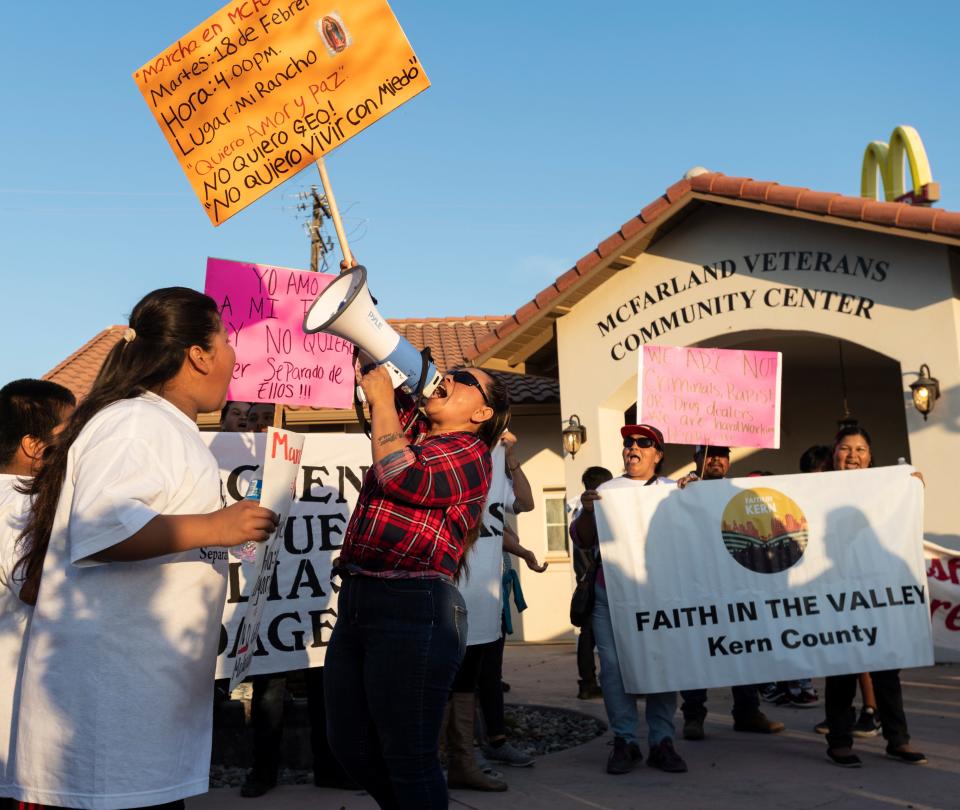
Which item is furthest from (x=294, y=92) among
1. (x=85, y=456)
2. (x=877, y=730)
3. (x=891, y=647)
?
(x=877, y=730)

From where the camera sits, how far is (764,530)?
5.87 m

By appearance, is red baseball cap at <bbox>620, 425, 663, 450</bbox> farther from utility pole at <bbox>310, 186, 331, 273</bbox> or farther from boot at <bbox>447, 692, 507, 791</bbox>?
utility pole at <bbox>310, 186, 331, 273</bbox>

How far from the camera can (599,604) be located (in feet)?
19.0

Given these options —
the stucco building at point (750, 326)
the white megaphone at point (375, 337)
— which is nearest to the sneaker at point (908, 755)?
the white megaphone at point (375, 337)

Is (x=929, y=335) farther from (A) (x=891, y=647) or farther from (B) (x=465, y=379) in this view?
(B) (x=465, y=379)

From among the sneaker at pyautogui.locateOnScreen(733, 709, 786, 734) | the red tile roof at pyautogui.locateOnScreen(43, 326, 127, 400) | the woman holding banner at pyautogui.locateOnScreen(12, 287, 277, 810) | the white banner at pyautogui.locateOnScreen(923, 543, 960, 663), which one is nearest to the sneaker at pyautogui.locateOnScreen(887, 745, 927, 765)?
the white banner at pyautogui.locateOnScreen(923, 543, 960, 663)

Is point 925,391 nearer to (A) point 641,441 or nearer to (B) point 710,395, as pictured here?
(B) point 710,395

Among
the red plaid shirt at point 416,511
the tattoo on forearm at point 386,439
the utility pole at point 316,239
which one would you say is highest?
the utility pole at point 316,239

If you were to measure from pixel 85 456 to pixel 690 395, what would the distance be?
18.8 feet

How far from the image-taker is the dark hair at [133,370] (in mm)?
2463

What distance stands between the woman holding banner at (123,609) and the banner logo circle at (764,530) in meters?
3.97

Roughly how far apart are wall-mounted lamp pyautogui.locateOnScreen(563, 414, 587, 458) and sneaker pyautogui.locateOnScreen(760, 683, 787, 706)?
4.35 meters

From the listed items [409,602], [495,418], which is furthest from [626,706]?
[409,602]

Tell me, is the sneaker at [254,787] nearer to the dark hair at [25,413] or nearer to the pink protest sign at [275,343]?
the pink protest sign at [275,343]
